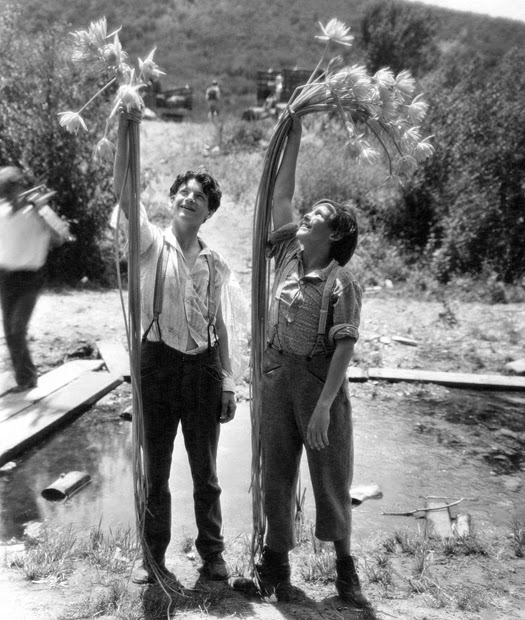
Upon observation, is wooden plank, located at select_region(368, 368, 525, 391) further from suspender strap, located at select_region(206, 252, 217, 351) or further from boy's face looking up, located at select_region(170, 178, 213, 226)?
boy's face looking up, located at select_region(170, 178, 213, 226)

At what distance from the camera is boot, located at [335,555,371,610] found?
122 inches

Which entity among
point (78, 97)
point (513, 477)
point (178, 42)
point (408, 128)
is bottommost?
point (513, 477)

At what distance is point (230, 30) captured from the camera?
5234 cm

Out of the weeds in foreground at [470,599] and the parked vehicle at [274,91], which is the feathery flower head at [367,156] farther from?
the parked vehicle at [274,91]

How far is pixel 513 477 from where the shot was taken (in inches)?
196

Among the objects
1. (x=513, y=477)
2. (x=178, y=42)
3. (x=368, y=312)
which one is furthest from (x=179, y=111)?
(x=178, y=42)

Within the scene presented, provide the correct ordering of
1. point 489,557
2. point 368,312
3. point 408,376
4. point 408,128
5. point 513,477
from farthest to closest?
point 368,312, point 408,376, point 513,477, point 489,557, point 408,128

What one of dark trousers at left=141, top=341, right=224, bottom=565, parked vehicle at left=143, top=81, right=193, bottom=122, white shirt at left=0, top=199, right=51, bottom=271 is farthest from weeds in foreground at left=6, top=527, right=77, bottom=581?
parked vehicle at left=143, top=81, right=193, bottom=122

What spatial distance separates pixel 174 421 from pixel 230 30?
53.4 meters

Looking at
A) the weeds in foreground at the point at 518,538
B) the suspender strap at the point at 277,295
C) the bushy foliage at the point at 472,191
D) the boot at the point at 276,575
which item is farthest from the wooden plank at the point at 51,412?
the bushy foliage at the point at 472,191

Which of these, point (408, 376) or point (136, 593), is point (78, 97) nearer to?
point (408, 376)

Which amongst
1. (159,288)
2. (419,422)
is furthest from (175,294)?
(419,422)

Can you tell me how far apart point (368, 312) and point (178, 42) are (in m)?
45.3

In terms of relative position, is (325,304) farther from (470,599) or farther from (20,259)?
(20,259)
